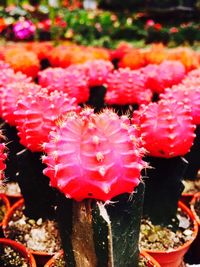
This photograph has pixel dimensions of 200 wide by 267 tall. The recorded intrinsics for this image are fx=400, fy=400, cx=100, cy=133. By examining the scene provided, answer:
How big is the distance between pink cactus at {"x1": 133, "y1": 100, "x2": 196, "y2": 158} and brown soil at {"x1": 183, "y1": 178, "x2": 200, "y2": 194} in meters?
0.56

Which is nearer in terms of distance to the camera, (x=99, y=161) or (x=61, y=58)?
(x=99, y=161)

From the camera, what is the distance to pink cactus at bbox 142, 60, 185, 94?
2.24 m

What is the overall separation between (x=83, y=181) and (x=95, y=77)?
4.76 feet

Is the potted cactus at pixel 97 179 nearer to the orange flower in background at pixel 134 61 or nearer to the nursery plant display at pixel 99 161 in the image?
the nursery plant display at pixel 99 161

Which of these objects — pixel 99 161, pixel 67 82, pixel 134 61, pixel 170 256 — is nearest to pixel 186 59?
pixel 134 61

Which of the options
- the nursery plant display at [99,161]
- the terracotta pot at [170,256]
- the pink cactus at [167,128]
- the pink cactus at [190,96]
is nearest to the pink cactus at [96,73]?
the nursery plant display at [99,161]

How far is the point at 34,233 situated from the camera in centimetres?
155

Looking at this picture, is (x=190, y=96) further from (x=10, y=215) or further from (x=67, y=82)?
(x=10, y=215)

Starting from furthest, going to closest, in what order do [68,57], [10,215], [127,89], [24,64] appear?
1. [68,57]
2. [24,64]
3. [127,89]
4. [10,215]

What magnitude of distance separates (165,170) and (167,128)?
0.22m

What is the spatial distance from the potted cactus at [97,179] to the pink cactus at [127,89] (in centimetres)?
90

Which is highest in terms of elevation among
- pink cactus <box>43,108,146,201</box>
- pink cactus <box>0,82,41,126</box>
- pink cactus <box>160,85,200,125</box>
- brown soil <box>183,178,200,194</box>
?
pink cactus <box>43,108,146,201</box>

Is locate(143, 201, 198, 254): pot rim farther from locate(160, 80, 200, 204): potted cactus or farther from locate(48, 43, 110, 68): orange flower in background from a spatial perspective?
locate(48, 43, 110, 68): orange flower in background

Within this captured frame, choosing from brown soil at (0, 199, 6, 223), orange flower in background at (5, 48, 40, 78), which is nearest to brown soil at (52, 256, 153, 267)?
brown soil at (0, 199, 6, 223)
